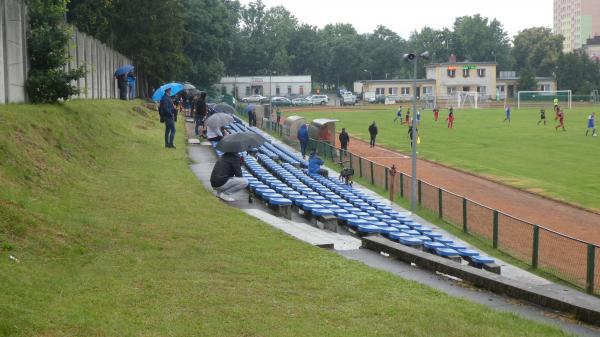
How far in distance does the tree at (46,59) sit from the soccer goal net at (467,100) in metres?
86.6

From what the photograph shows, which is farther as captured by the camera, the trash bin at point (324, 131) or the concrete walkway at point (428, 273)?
the trash bin at point (324, 131)

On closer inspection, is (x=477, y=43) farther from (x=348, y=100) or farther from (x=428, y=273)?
(x=428, y=273)

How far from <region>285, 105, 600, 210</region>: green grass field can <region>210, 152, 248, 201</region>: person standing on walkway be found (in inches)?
587

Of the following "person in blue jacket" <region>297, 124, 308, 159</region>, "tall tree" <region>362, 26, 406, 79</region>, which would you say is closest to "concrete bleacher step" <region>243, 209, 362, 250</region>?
"person in blue jacket" <region>297, 124, 308, 159</region>

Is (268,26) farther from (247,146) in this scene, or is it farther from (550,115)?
(247,146)

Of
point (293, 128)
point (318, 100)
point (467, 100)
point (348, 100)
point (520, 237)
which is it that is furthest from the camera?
point (467, 100)

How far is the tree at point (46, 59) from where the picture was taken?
2291cm

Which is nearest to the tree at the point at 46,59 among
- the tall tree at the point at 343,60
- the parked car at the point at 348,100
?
the parked car at the point at 348,100

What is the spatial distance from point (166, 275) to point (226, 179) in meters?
8.89

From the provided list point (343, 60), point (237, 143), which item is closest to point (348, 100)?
point (343, 60)

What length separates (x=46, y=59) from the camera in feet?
76.6

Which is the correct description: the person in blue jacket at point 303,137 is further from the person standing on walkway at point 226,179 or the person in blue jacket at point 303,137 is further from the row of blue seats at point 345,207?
the person standing on walkway at point 226,179

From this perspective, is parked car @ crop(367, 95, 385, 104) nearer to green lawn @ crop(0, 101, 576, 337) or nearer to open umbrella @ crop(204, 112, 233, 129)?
open umbrella @ crop(204, 112, 233, 129)

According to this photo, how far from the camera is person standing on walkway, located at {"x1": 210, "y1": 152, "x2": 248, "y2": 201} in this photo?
19719mm
